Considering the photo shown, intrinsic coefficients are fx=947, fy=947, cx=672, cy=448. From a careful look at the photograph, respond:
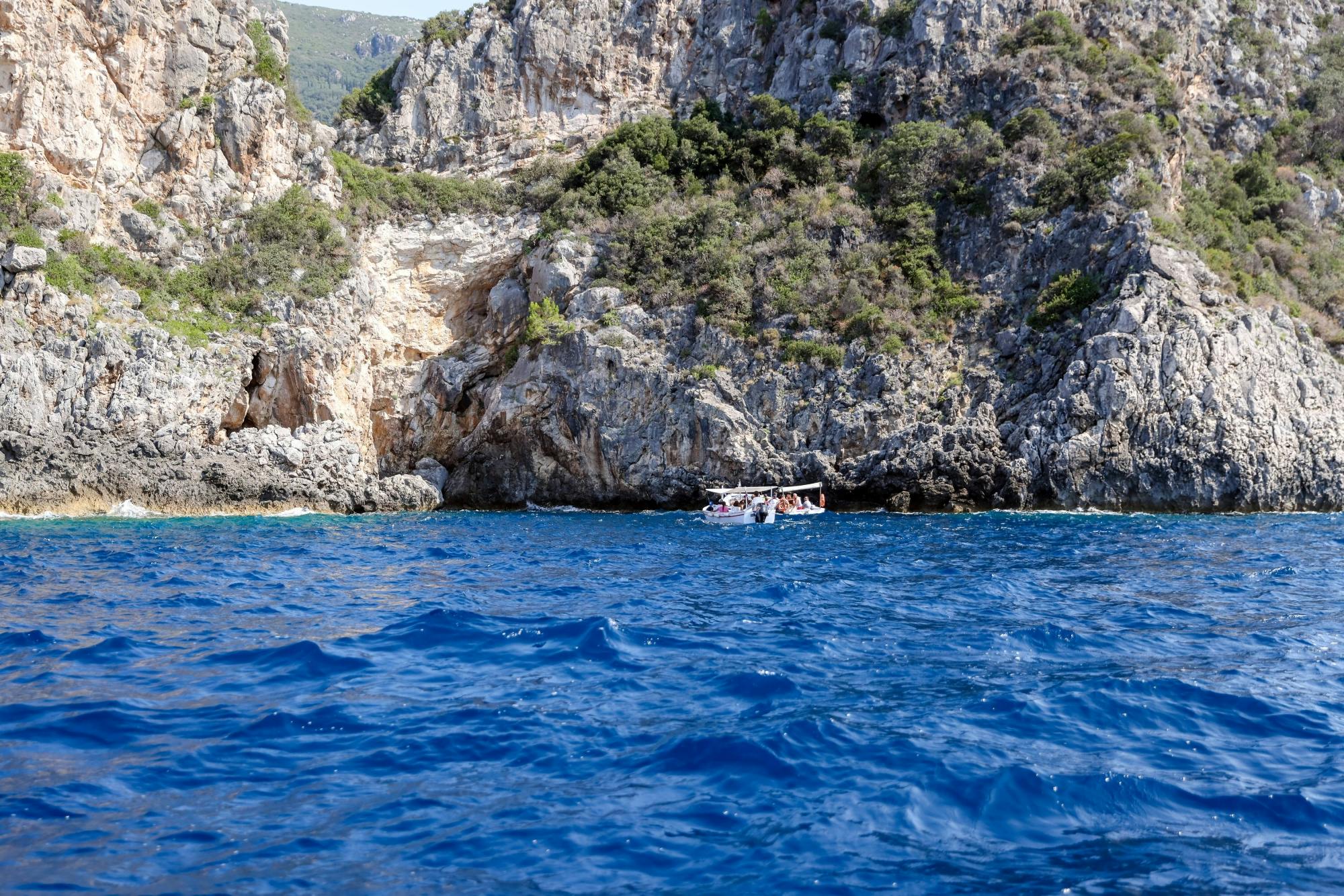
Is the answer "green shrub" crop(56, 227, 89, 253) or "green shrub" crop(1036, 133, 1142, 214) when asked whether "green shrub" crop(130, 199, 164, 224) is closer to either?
"green shrub" crop(56, 227, 89, 253)

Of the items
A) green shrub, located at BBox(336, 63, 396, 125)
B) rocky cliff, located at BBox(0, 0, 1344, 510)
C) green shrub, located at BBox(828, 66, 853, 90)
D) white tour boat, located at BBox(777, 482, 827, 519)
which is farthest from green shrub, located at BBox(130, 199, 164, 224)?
green shrub, located at BBox(828, 66, 853, 90)

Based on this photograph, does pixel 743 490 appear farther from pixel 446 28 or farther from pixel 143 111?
pixel 446 28

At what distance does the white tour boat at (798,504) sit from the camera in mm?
34531

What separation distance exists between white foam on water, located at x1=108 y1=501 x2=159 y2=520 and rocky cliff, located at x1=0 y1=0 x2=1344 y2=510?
39cm

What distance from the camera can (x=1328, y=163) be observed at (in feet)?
148

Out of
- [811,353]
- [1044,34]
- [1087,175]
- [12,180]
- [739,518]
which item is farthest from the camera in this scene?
[1044,34]

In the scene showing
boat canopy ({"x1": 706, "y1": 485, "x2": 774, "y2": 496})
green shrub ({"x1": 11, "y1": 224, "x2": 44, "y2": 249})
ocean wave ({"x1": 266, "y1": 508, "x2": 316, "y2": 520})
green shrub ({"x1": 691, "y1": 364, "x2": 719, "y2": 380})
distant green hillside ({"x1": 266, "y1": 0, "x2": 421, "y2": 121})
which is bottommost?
ocean wave ({"x1": 266, "y1": 508, "x2": 316, "y2": 520})

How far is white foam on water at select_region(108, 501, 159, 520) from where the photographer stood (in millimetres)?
32000

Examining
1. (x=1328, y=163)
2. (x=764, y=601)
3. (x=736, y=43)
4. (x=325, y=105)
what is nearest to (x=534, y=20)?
(x=736, y=43)

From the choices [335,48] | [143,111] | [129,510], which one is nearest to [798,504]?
[129,510]

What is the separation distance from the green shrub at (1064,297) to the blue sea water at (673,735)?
72.1ft

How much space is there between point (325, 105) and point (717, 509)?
302 feet

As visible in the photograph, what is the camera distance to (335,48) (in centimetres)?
13475

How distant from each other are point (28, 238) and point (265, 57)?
585 inches
